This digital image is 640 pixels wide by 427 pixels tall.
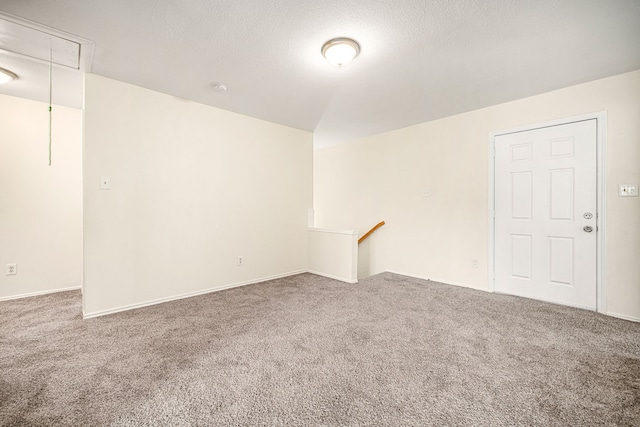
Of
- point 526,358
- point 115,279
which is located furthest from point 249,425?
point 115,279

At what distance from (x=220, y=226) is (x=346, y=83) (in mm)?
2275

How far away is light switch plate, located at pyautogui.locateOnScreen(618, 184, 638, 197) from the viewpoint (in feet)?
8.03

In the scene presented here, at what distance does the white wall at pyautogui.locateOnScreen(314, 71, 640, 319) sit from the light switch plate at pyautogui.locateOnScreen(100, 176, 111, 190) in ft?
11.9

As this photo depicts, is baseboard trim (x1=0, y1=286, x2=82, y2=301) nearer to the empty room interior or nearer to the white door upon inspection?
the empty room interior

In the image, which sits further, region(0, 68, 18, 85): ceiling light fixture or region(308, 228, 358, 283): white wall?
region(308, 228, 358, 283): white wall

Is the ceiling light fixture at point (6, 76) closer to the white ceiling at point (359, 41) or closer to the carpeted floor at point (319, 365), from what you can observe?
the white ceiling at point (359, 41)

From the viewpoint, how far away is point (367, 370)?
1662mm

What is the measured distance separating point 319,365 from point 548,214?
9.78ft

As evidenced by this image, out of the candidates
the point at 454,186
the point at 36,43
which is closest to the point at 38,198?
the point at 36,43

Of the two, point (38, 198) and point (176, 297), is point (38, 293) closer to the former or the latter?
point (38, 198)

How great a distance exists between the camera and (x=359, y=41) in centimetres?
202

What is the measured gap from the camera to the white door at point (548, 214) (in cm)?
270

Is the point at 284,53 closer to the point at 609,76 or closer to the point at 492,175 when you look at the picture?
the point at 492,175

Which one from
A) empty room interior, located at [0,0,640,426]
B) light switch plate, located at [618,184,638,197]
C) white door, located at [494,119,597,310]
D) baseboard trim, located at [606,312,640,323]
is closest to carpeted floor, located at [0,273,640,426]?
empty room interior, located at [0,0,640,426]
